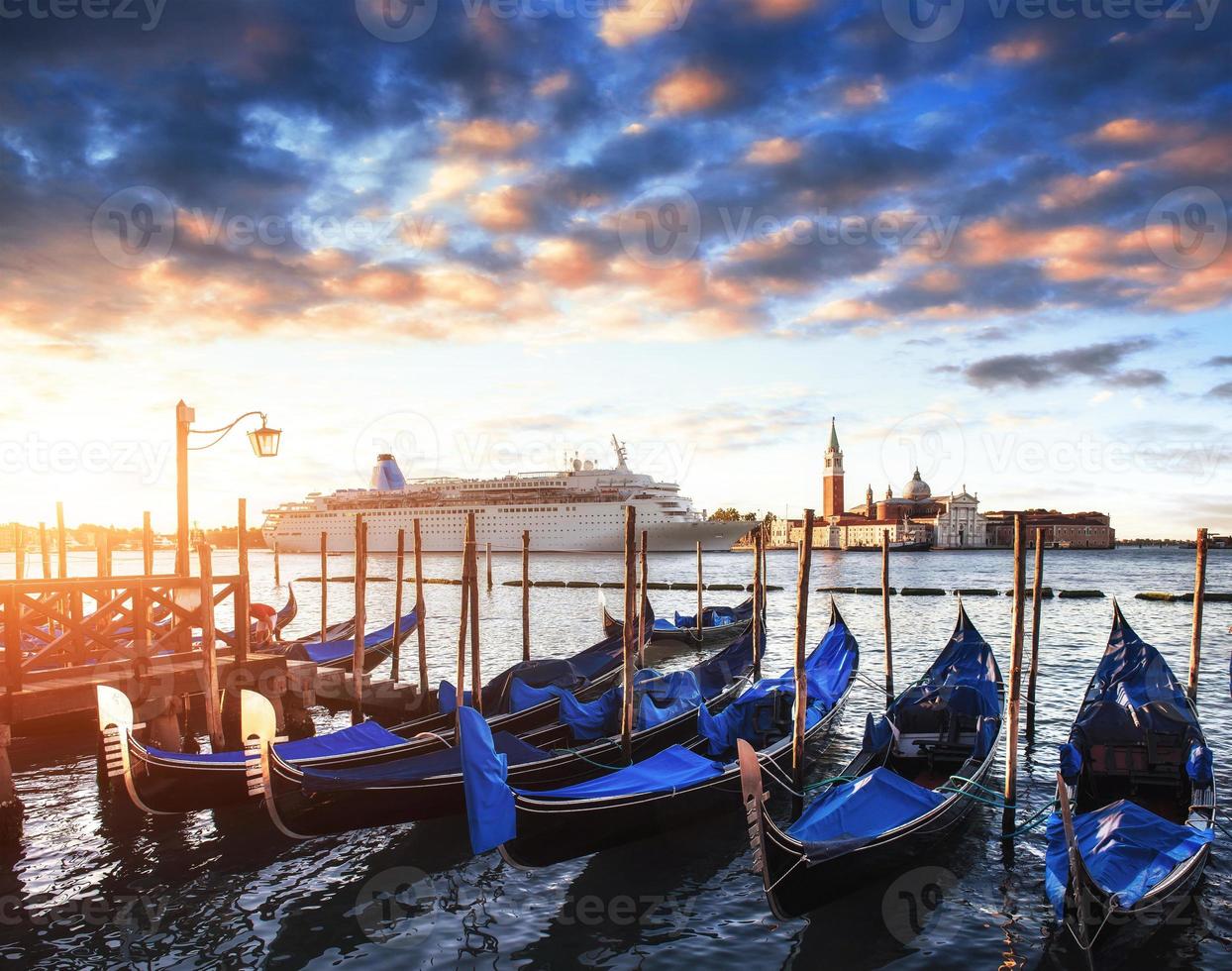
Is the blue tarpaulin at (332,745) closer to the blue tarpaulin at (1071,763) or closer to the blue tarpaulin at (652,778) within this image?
the blue tarpaulin at (652,778)

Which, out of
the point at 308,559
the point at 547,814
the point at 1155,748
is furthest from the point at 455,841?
the point at 308,559

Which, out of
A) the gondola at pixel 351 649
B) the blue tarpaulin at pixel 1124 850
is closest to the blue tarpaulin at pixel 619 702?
the blue tarpaulin at pixel 1124 850

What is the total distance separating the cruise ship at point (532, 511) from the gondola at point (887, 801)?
5970cm

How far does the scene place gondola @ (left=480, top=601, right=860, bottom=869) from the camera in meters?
7.33

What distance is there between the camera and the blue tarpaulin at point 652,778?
25.3ft

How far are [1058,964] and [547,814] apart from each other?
4.11 meters

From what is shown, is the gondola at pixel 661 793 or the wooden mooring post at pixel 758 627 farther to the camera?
the wooden mooring post at pixel 758 627

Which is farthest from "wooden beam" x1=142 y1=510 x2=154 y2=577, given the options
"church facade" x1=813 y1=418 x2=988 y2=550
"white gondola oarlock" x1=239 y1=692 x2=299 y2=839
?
"church facade" x1=813 y1=418 x2=988 y2=550

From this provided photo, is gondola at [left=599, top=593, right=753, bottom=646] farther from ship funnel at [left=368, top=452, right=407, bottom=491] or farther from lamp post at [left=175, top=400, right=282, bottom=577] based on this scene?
ship funnel at [left=368, top=452, right=407, bottom=491]

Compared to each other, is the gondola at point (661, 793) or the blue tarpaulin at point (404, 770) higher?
the blue tarpaulin at point (404, 770)

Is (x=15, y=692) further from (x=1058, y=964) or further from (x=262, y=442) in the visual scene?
(x=1058, y=964)

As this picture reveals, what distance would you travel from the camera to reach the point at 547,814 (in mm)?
7328

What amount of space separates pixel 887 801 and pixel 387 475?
84.4 meters

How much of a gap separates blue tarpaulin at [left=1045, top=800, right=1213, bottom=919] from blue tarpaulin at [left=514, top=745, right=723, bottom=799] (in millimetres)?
3159
